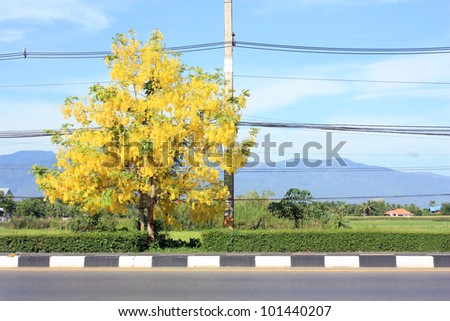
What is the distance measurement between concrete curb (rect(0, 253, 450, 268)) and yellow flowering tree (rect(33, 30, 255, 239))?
168 cm

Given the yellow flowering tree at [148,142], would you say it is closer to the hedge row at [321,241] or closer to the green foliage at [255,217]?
the hedge row at [321,241]

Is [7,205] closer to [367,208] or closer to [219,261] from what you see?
[367,208]

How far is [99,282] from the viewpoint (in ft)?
28.9

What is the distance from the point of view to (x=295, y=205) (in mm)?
18125

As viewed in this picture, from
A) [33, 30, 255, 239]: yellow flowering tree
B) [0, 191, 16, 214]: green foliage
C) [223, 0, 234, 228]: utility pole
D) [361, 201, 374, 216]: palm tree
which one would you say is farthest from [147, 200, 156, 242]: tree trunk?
[361, 201, 374, 216]: palm tree

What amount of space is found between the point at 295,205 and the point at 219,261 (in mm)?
7294

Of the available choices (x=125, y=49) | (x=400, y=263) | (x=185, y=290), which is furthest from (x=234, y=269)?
(x=125, y=49)

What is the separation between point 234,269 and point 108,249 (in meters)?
3.53

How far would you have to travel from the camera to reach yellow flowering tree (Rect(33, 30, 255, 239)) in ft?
41.4

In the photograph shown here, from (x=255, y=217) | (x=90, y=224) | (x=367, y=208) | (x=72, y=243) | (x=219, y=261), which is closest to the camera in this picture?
(x=219, y=261)

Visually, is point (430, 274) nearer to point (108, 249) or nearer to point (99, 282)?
point (99, 282)

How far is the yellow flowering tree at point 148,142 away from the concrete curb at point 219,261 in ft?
5.50

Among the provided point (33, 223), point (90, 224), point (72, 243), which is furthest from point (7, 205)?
point (72, 243)

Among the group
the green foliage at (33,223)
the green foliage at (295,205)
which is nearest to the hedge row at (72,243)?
the green foliage at (295,205)
